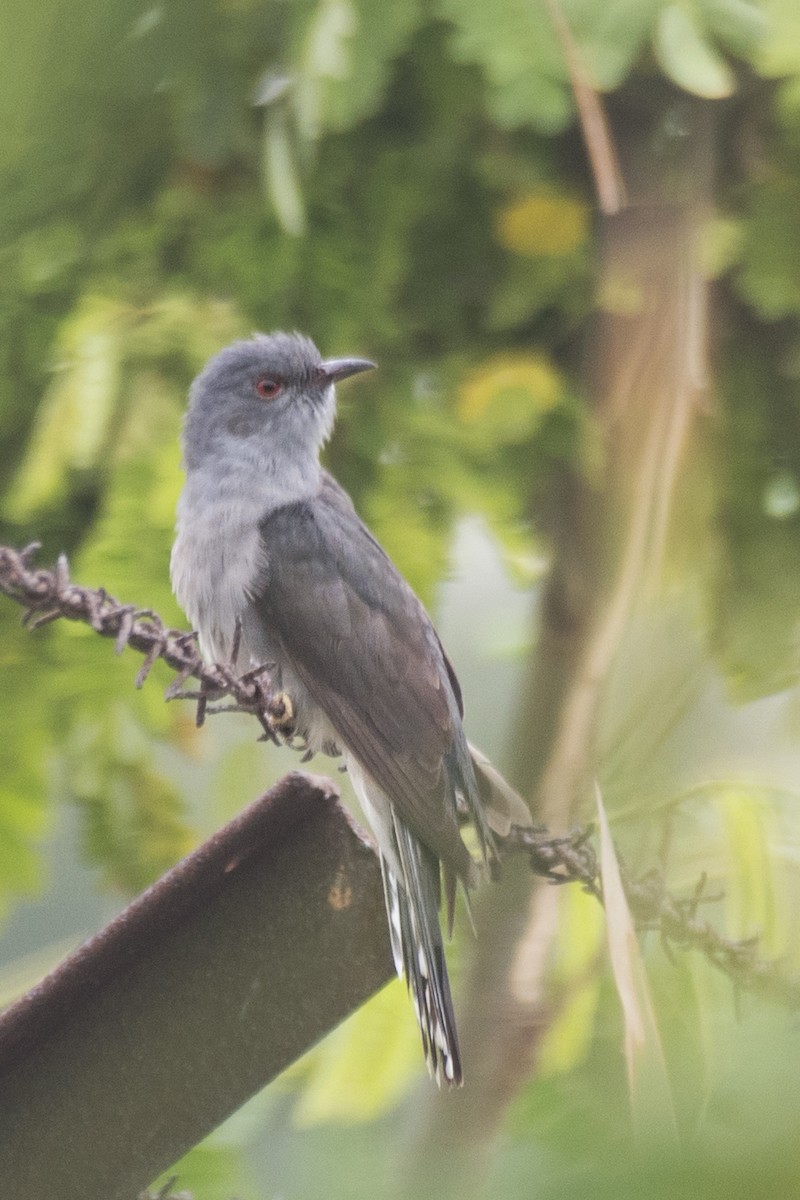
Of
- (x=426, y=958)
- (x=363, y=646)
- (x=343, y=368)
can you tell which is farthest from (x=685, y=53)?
(x=426, y=958)

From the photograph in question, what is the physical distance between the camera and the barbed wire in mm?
895

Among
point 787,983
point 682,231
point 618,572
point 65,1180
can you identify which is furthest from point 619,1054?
point 682,231

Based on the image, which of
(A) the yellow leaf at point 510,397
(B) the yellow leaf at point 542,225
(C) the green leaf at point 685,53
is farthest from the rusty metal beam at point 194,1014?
(B) the yellow leaf at point 542,225

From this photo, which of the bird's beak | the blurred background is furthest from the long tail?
the bird's beak

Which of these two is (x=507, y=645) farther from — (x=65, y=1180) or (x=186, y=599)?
(x=65, y=1180)

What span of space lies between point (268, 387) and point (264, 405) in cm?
3

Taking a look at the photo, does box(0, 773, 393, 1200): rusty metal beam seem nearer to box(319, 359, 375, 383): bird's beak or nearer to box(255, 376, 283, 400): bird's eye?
box(319, 359, 375, 383): bird's beak

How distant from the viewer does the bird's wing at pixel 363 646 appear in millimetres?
1649

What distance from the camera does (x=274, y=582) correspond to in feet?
Result: 6.35

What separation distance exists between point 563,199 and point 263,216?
1.67ft

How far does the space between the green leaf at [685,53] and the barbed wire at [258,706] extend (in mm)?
849

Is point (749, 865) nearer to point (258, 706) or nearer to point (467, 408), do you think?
point (258, 706)

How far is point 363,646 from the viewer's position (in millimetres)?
1864

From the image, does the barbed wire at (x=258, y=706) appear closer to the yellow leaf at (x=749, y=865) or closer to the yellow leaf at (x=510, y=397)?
the yellow leaf at (x=749, y=865)
